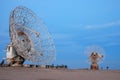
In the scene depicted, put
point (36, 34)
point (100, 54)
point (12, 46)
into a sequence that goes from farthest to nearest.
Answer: point (100, 54) → point (12, 46) → point (36, 34)

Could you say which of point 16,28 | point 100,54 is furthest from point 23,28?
point 100,54

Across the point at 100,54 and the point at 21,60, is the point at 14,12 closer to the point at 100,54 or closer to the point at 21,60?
→ the point at 21,60

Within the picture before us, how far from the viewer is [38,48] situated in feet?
204

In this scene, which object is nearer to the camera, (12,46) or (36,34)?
(36,34)

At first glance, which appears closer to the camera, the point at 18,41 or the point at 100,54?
the point at 18,41

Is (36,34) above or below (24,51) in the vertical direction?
above

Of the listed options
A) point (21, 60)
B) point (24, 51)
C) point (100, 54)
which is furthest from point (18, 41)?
point (100, 54)

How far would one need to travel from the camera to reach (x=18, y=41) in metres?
62.2

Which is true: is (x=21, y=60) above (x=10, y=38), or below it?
below

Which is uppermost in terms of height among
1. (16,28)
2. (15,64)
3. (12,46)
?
(16,28)

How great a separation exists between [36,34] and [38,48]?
3730 mm

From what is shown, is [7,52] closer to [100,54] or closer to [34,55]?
[34,55]

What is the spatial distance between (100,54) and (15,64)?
23.7m

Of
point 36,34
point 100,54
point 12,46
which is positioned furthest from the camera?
point 100,54
